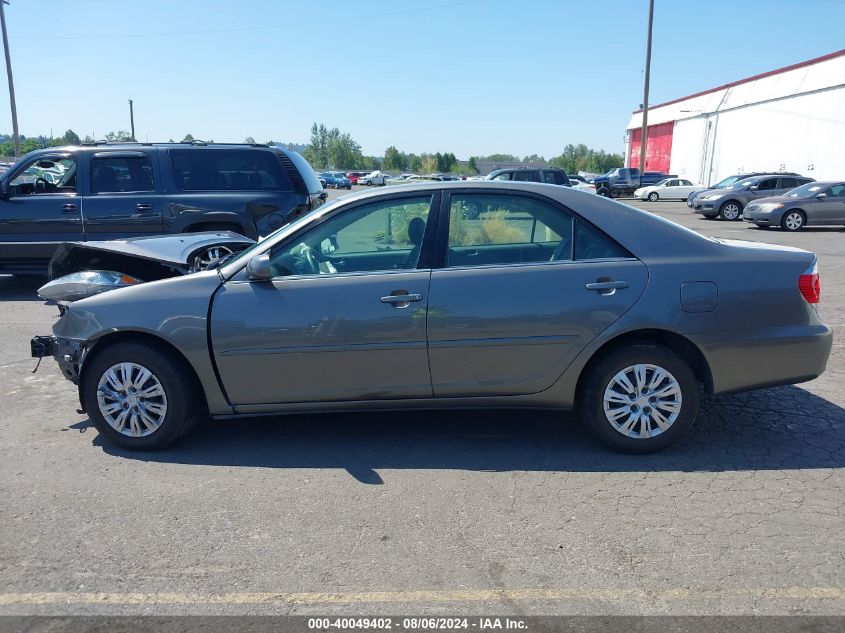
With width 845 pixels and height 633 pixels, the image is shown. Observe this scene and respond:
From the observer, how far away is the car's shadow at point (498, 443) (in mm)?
4184

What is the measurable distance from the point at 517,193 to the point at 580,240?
0.50m

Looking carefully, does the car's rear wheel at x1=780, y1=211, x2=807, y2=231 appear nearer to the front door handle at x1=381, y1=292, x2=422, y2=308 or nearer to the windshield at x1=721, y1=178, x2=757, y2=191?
the windshield at x1=721, y1=178, x2=757, y2=191

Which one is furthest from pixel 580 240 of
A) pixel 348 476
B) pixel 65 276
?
pixel 65 276

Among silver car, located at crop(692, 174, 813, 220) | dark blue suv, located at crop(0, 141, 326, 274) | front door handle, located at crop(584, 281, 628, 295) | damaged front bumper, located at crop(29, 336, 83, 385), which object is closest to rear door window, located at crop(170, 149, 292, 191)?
dark blue suv, located at crop(0, 141, 326, 274)

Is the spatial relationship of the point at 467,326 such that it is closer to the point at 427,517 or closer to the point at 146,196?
the point at 427,517

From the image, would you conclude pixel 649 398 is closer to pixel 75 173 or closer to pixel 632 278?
pixel 632 278

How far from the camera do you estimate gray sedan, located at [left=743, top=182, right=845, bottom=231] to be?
772 inches

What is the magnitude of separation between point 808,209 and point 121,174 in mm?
18246

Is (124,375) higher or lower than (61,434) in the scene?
higher

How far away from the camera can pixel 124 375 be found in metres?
4.32

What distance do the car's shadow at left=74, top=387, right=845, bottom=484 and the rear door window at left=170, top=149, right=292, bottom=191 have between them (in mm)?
5267

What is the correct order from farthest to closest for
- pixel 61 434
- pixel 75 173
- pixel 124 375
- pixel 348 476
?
pixel 75 173 < pixel 61 434 < pixel 124 375 < pixel 348 476

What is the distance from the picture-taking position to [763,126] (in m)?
38.1

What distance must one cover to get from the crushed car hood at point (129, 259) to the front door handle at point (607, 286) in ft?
10.1
